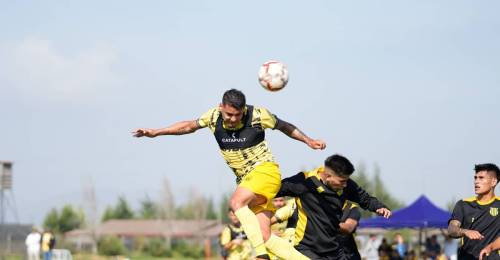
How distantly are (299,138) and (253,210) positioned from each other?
118cm

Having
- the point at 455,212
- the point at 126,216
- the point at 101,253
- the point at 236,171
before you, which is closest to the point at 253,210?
the point at 236,171

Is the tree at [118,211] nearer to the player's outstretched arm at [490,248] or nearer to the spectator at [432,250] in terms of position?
the spectator at [432,250]

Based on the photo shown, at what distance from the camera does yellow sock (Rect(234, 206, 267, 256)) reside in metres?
11.7

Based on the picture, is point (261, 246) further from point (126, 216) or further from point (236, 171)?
point (126, 216)

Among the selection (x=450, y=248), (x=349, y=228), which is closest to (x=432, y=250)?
(x=450, y=248)

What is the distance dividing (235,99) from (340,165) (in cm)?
168

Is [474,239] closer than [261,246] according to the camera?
No

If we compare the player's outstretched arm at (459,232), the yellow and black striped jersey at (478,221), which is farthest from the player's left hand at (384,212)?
the yellow and black striped jersey at (478,221)

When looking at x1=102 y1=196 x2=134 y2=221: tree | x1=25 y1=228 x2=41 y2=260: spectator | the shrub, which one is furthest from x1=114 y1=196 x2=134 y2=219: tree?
x1=25 y1=228 x2=41 y2=260: spectator

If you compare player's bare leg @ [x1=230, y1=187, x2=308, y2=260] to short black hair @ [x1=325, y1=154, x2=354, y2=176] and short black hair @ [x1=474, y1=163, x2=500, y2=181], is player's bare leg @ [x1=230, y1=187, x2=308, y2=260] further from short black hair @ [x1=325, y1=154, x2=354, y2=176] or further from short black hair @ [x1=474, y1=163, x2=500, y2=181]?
short black hair @ [x1=474, y1=163, x2=500, y2=181]

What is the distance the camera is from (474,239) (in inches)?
504

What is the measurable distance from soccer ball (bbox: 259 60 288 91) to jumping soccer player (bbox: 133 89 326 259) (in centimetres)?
35

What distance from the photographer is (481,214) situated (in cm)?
1307

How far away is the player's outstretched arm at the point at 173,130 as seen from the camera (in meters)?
12.5
